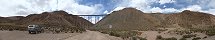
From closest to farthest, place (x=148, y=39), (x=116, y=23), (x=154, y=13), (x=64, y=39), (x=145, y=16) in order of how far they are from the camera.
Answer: (x=64, y=39), (x=148, y=39), (x=116, y=23), (x=145, y=16), (x=154, y=13)

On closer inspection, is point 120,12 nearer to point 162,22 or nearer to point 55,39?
point 162,22

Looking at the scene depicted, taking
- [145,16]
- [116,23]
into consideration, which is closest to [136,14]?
[145,16]

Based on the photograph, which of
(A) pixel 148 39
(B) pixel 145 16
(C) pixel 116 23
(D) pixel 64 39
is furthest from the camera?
(B) pixel 145 16

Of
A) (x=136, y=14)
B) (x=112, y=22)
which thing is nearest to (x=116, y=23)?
(x=112, y=22)

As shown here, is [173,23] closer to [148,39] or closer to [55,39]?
[148,39]

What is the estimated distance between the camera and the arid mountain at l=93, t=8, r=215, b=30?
161000mm

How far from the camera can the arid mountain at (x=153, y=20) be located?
161 meters

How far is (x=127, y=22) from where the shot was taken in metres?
165

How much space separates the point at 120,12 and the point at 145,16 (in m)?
12.6

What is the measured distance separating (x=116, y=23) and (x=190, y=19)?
34.7m

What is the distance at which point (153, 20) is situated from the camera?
566 feet

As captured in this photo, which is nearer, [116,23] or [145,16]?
[116,23]

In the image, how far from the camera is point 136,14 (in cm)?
17525

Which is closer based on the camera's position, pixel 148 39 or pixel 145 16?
pixel 148 39
